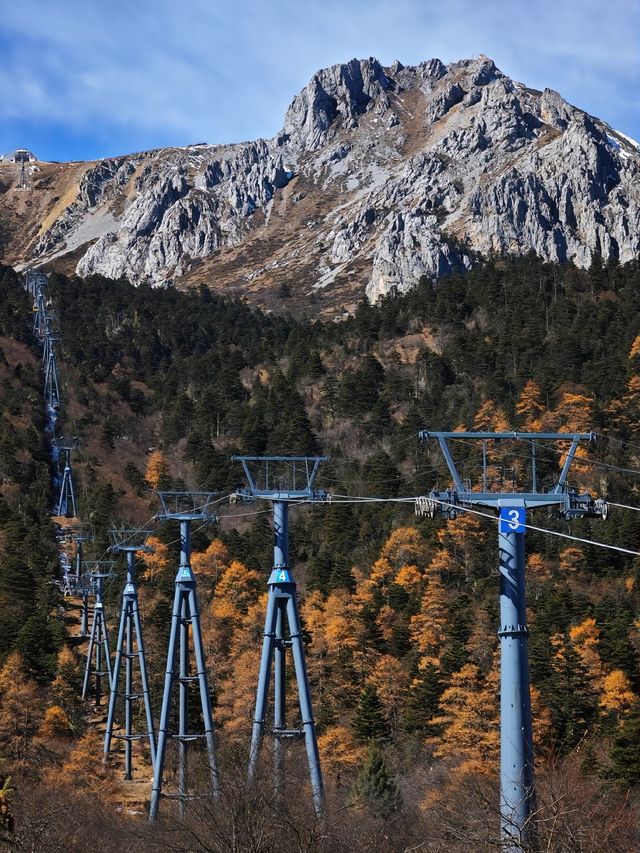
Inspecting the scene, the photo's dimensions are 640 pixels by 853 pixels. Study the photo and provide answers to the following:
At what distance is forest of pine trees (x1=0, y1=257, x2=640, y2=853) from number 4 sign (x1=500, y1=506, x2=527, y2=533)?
16.1 feet

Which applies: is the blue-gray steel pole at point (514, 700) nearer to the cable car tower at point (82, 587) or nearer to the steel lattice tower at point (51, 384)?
the cable car tower at point (82, 587)

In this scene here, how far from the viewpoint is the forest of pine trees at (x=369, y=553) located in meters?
44.8

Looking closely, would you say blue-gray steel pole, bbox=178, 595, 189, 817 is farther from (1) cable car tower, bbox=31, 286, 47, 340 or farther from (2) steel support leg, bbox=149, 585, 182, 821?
(1) cable car tower, bbox=31, 286, 47, 340

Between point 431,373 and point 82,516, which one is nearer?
point 82,516

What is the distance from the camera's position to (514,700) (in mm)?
18984

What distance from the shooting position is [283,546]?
32531 millimetres

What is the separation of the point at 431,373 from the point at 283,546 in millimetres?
85646

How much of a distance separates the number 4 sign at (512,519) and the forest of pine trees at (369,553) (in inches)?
193

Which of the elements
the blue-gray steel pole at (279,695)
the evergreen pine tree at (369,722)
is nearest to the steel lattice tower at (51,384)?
the evergreen pine tree at (369,722)

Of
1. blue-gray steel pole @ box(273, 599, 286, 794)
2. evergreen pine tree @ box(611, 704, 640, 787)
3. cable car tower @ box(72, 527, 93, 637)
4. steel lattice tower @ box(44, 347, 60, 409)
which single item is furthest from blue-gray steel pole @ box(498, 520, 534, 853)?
steel lattice tower @ box(44, 347, 60, 409)

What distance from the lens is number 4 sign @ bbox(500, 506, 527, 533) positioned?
19.7 m

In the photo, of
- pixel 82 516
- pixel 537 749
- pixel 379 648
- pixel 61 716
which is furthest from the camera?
pixel 82 516

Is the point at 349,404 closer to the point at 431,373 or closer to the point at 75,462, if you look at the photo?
the point at 431,373

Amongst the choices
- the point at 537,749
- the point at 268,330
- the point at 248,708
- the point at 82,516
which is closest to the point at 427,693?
the point at 537,749
